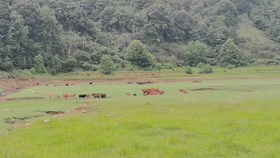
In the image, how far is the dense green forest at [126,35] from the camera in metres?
72.9

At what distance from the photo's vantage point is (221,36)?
117188mm

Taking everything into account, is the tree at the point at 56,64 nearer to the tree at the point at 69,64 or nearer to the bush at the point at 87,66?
the tree at the point at 69,64

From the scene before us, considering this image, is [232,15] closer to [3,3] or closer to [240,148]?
[3,3]

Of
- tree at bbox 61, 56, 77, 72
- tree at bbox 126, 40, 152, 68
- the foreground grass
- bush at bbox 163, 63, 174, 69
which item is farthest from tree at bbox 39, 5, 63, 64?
the foreground grass

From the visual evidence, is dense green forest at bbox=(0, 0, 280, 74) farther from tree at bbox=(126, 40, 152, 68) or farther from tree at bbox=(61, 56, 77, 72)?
tree at bbox=(61, 56, 77, 72)

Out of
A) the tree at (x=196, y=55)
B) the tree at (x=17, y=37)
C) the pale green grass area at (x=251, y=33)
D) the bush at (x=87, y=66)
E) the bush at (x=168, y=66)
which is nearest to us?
the tree at (x=17, y=37)

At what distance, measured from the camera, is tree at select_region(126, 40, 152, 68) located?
3516 inches

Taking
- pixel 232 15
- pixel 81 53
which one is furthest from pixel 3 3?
pixel 232 15

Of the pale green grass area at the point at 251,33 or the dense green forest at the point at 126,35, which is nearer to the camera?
the dense green forest at the point at 126,35

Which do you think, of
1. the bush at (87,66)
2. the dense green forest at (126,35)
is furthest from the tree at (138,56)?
the bush at (87,66)

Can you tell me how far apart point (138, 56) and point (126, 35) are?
20.9 meters

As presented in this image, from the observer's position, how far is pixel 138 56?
89125mm

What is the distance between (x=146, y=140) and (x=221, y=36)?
114694 mm

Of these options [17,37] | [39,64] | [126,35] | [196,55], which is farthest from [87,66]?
[196,55]
